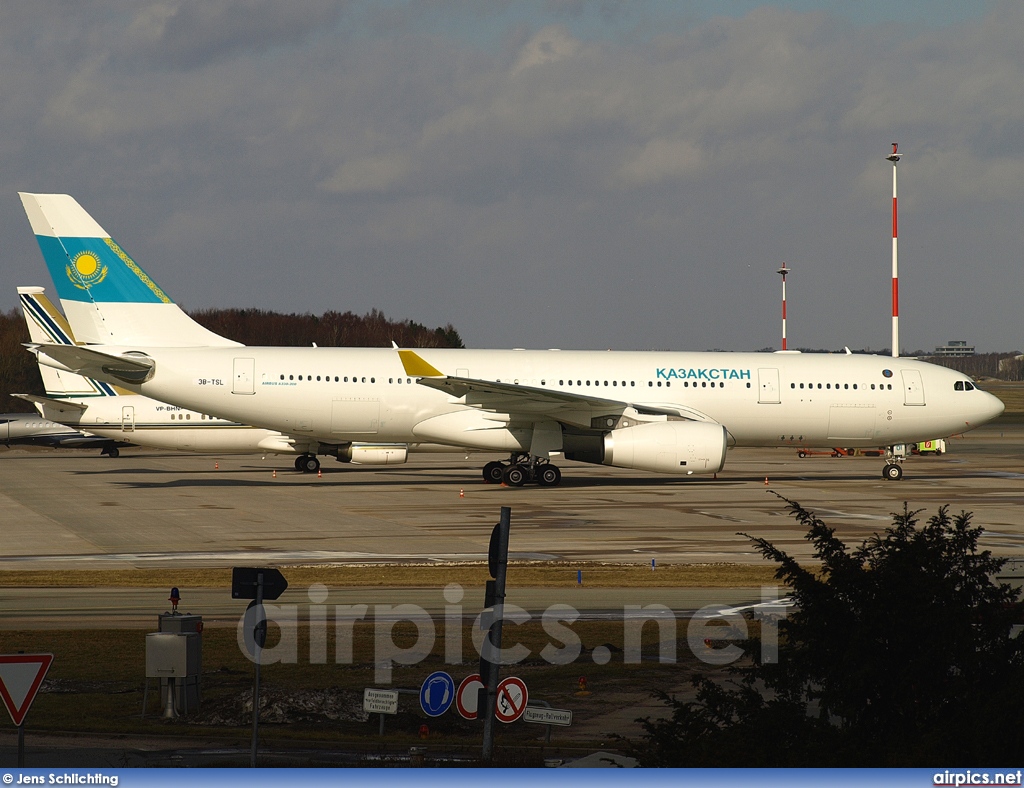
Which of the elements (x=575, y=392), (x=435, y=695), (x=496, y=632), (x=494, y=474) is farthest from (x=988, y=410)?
(x=496, y=632)

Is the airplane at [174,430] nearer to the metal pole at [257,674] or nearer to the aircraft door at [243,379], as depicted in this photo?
the aircraft door at [243,379]

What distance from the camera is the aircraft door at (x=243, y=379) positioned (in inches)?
1330

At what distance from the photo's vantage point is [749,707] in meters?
7.13

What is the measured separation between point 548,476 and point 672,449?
15.2 ft

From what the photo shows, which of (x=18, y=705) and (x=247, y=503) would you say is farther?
(x=247, y=503)

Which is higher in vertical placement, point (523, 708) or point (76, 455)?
point (76, 455)

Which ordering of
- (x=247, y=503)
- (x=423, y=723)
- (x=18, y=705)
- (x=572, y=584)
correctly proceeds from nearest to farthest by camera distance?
(x=18, y=705) → (x=423, y=723) → (x=572, y=584) → (x=247, y=503)

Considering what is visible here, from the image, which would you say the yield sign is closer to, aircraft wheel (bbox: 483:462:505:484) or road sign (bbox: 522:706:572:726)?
road sign (bbox: 522:706:572:726)

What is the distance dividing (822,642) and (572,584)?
34.1 ft

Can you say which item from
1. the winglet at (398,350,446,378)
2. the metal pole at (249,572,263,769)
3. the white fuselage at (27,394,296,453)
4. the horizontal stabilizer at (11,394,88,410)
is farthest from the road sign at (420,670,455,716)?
the horizontal stabilizer at (11,394,88,410)

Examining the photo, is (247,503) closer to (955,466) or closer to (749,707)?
(749,707)

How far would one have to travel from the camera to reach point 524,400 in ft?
108

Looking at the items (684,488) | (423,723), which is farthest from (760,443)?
(423,723)

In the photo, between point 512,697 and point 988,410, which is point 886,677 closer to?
point 512,697
